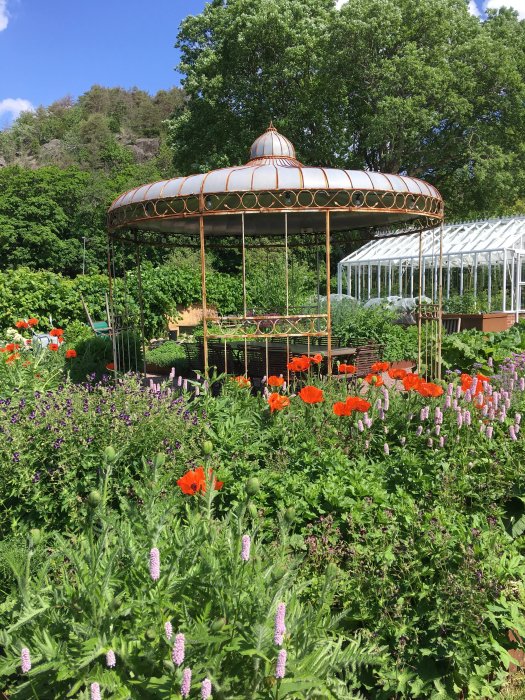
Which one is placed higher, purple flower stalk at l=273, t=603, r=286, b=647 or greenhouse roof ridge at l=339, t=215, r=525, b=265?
greenhouse roof ridge at l=339, t=215, r=525, b=265

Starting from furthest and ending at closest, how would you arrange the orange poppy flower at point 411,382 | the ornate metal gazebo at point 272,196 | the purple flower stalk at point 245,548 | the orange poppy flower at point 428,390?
the ornate metal gazebo at point 272,196, the orange poppy flower at point 411,382, the orange poppy flower at point 428,390, the purple flower stalk at point 245,548

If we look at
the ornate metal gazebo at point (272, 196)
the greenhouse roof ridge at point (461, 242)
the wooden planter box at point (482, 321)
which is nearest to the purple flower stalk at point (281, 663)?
the ornate metal gazebo at point (272, 196)

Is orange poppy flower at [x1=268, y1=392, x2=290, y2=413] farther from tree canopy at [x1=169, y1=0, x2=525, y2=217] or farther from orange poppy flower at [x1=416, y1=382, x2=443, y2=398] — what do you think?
tree canopy at [x1=169, y1=0, x2=525, y2=217]

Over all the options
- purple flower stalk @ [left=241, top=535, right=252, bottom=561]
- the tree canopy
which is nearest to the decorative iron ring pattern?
purple flower stalk @ [left=241, top=535, right=252, bottom=561]

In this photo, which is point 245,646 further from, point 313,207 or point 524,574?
point 313,207

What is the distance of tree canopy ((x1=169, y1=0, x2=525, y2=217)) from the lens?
20.4 meters

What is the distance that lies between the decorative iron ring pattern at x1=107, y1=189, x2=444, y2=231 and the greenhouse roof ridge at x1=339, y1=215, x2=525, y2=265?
10.4 metres

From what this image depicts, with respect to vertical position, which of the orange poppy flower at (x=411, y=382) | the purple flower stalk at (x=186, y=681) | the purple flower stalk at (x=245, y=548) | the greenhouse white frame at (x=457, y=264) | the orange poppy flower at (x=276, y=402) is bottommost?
the purple flower stalk at (x=186, y=681)

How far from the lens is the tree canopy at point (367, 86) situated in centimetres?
2038

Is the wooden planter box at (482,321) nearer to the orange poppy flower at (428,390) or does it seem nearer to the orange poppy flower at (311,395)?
the orange poppy flower at (428,390)

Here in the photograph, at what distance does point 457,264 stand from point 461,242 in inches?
27.2

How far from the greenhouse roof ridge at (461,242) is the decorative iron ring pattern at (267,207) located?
1045 centimetres

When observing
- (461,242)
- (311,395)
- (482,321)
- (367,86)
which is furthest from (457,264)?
(311,395)

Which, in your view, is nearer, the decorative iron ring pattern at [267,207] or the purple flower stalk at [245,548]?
the purple flower stalk at [245,548]
